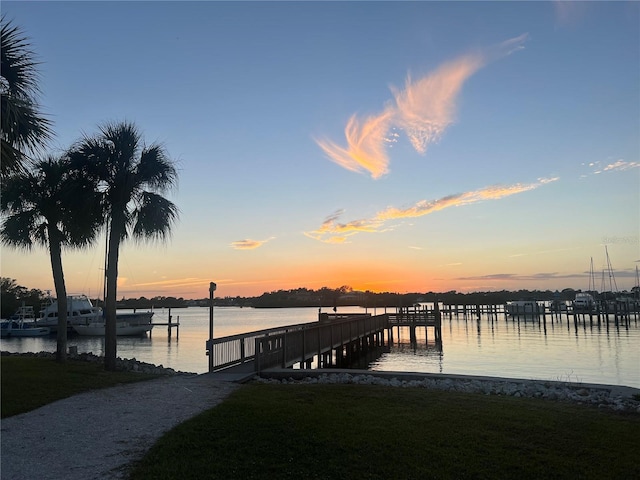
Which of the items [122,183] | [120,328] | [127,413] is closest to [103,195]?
[122,183]

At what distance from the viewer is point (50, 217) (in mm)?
17750

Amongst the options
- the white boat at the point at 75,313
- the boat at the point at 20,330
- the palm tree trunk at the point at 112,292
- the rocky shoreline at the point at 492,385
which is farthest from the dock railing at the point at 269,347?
the boat at the point at 20,330

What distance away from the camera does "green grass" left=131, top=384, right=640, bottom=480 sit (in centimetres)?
602

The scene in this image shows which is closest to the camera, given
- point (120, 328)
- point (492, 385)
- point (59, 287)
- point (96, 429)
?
point (96, 429)

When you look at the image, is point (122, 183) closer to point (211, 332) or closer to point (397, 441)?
point (211, 332)

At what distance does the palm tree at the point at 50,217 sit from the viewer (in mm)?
16766

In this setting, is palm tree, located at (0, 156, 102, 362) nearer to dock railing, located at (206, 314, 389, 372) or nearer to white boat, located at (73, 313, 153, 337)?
dock railing, located at (206, 314, 389, 372)

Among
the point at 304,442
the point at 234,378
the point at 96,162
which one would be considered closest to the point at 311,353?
the point at 234,378

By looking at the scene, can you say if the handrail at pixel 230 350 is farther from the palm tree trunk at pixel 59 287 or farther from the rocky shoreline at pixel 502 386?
the palm tree trunk at pixel 59 287

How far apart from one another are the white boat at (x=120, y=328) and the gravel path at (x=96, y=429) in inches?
2101

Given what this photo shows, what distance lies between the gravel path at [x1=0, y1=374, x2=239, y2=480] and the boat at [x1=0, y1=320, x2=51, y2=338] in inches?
2262

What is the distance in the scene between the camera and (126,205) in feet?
54.9

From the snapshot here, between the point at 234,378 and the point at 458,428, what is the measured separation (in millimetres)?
7454

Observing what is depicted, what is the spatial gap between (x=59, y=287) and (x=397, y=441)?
49.9ft
